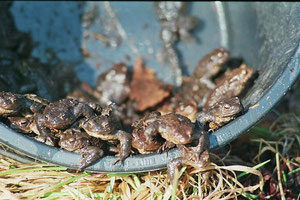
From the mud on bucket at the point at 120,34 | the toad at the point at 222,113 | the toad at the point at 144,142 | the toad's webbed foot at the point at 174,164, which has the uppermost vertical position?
the mud on bucket at the point at 120,34

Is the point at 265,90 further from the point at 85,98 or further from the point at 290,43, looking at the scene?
the point at 85,98

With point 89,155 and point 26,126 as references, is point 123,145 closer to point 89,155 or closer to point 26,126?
point 89,155

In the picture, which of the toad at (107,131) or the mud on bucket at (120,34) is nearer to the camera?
the toad at (107,131)

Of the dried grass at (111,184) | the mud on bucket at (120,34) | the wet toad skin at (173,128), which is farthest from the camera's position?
the mud on bucket at (120,34)

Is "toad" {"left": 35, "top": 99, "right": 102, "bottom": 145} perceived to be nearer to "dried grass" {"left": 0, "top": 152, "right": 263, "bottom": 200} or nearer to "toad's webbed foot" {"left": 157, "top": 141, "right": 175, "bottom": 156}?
"dried grass" {"left": 0, "top": 152, "right": 263, "bottom": 200}

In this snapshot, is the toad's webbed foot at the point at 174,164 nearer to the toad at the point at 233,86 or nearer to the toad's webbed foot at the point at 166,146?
the toad's webbed foot at the point at 166,146

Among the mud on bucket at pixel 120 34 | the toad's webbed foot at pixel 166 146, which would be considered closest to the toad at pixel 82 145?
the toad's webbed foot at pixel 166 146

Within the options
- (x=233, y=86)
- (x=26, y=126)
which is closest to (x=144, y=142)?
(x=26, y=126)

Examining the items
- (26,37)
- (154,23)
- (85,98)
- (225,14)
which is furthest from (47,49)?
(225,14)
